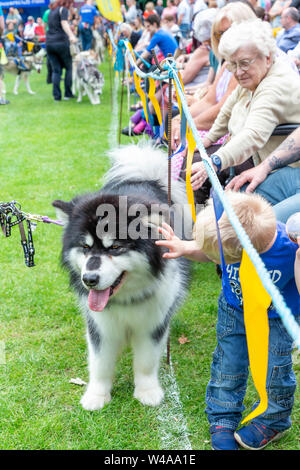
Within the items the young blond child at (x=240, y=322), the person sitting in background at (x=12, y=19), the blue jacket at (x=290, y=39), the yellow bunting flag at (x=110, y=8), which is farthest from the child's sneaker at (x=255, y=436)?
the person sitting in background at (x=12, y=19)

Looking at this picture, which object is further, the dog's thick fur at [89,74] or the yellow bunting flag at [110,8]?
the dog's thick fur at [89,74]

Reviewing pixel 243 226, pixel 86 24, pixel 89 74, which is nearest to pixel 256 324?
pixel 243 226

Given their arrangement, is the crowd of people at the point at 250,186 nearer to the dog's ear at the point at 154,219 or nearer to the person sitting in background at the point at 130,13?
the dog's ear at the point at 154,219

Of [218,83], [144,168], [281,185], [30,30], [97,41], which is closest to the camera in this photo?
[281,185]

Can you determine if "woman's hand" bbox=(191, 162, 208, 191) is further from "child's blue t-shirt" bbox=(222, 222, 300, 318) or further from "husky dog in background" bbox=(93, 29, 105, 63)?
"husky dog in background" bbox=(93, 29, 105, 63)

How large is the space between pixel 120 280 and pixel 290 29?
4.73 meters

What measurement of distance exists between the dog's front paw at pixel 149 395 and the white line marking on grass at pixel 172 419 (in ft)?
0.11

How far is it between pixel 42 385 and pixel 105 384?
1.14 feet

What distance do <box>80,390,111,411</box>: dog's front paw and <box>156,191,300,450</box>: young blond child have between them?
20.8 inches

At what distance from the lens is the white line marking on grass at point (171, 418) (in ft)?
6.66

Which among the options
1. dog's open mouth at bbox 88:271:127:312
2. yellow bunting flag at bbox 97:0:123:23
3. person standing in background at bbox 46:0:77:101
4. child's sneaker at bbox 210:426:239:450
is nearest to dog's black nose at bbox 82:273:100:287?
dog's open mouth at bbox 88:271:127:312

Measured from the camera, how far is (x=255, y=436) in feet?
6.37

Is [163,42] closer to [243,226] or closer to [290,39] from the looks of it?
[290,39]

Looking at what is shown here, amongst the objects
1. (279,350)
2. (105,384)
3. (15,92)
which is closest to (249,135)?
(279,350)
